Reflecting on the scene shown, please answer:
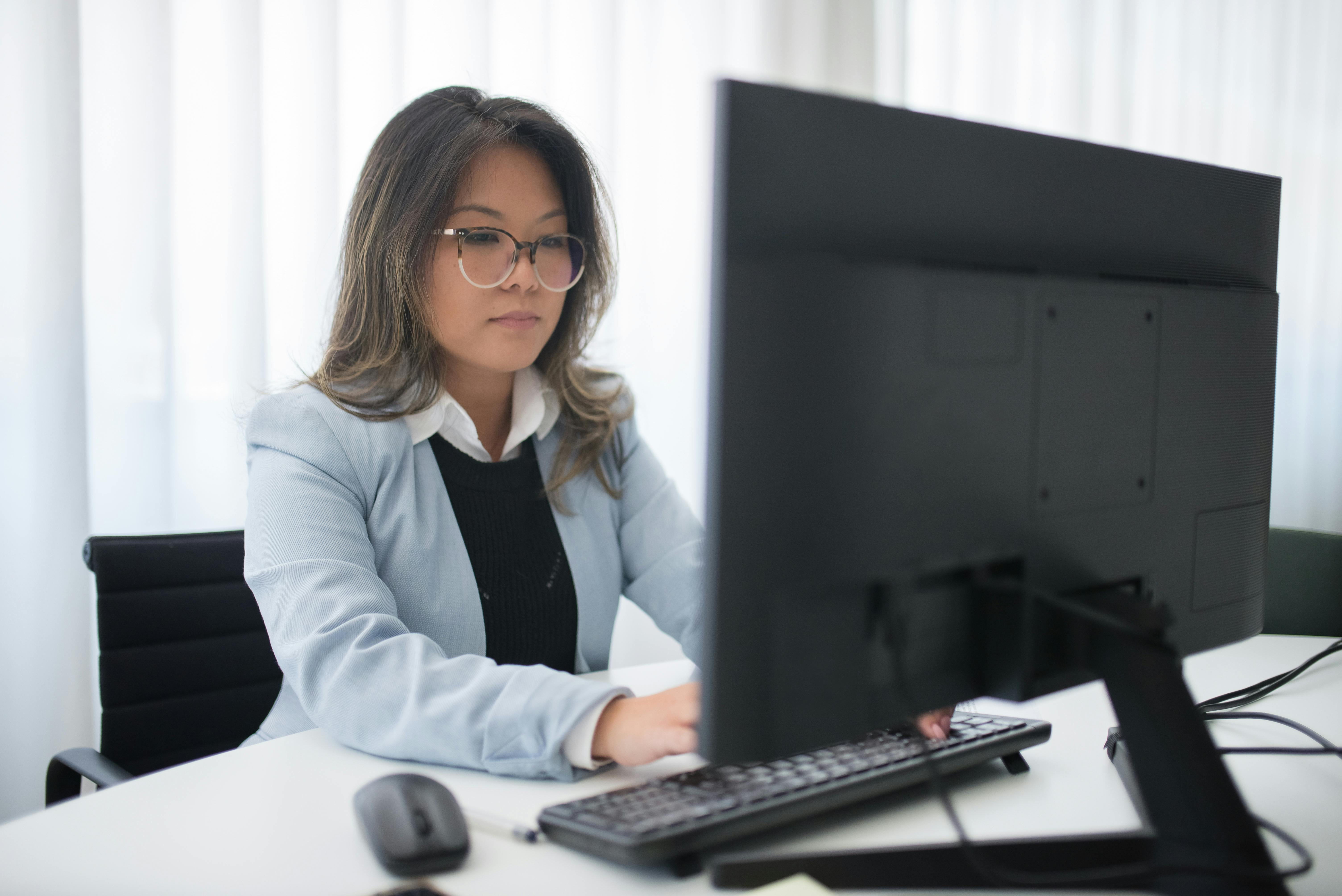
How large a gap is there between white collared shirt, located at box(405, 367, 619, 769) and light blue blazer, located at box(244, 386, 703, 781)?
2 centimetres

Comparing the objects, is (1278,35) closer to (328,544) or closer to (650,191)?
(650,191)

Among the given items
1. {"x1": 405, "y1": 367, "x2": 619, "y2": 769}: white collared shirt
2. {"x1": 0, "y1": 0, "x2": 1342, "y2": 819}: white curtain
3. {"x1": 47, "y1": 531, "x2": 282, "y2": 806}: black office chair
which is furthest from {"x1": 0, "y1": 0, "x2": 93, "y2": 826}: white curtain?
{"x1": 405, "y1": 367, "x2": 619, "y2": 769}: white collared shirt

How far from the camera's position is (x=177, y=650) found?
130 cm

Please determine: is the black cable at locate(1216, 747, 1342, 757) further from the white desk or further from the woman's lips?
the woman's lips

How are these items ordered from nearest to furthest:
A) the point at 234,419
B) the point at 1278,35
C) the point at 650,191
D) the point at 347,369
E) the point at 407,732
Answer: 1. the point at 407,732
2. the point at 347,369
3. the point at 234,419
4. the point at 650,191
5. the point at 1278,35

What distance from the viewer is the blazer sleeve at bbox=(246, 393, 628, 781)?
85 cm

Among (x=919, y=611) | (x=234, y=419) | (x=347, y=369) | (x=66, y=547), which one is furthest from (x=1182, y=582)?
(x=66, y=547)

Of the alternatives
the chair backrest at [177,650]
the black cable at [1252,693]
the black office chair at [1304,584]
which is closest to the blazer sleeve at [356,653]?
the chair backrest at [177,650]

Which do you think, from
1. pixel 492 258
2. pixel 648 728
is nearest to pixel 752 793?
pixel 648 728

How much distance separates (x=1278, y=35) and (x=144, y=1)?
138 inches

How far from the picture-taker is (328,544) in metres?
1.06

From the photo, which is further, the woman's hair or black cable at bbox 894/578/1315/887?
the woman's hair

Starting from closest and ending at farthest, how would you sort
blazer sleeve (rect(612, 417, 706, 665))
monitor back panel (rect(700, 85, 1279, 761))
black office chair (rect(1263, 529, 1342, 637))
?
monitor back panel (rect(700, 85, 1279, 761))
blazer sleeve (rect(612, 417, 706, 665))
black office chair (rect(1263, 529, 1342, 637))

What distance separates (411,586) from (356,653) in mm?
289
